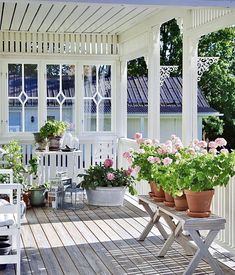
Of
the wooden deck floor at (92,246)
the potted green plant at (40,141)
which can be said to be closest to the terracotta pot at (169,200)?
the wooden deck floor at (92,246)

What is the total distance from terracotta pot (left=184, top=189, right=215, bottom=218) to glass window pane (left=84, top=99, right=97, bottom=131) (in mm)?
5221

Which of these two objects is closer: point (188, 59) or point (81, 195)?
point (188, 59)

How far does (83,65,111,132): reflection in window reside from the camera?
9570 mm

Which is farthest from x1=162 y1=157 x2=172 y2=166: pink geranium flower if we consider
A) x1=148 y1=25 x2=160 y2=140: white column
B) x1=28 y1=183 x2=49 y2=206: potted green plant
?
x1=28 y1=183 x2=49 y2=206: potted green plant

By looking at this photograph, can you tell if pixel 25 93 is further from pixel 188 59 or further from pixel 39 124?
pixel 188 59

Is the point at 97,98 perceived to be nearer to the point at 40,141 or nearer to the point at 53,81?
the point at 53,81

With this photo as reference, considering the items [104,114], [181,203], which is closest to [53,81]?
[104,114]

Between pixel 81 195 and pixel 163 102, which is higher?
pixel 163 102

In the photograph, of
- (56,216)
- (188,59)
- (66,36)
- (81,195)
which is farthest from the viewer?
(66,36)

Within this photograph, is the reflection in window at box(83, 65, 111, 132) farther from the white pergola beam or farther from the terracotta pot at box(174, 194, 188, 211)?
the white pergola beam

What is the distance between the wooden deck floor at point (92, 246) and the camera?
4801mm

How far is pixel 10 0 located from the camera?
399cm

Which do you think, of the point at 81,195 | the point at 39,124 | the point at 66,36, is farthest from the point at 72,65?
the point at 81,195

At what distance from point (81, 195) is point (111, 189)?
3.59 ft
